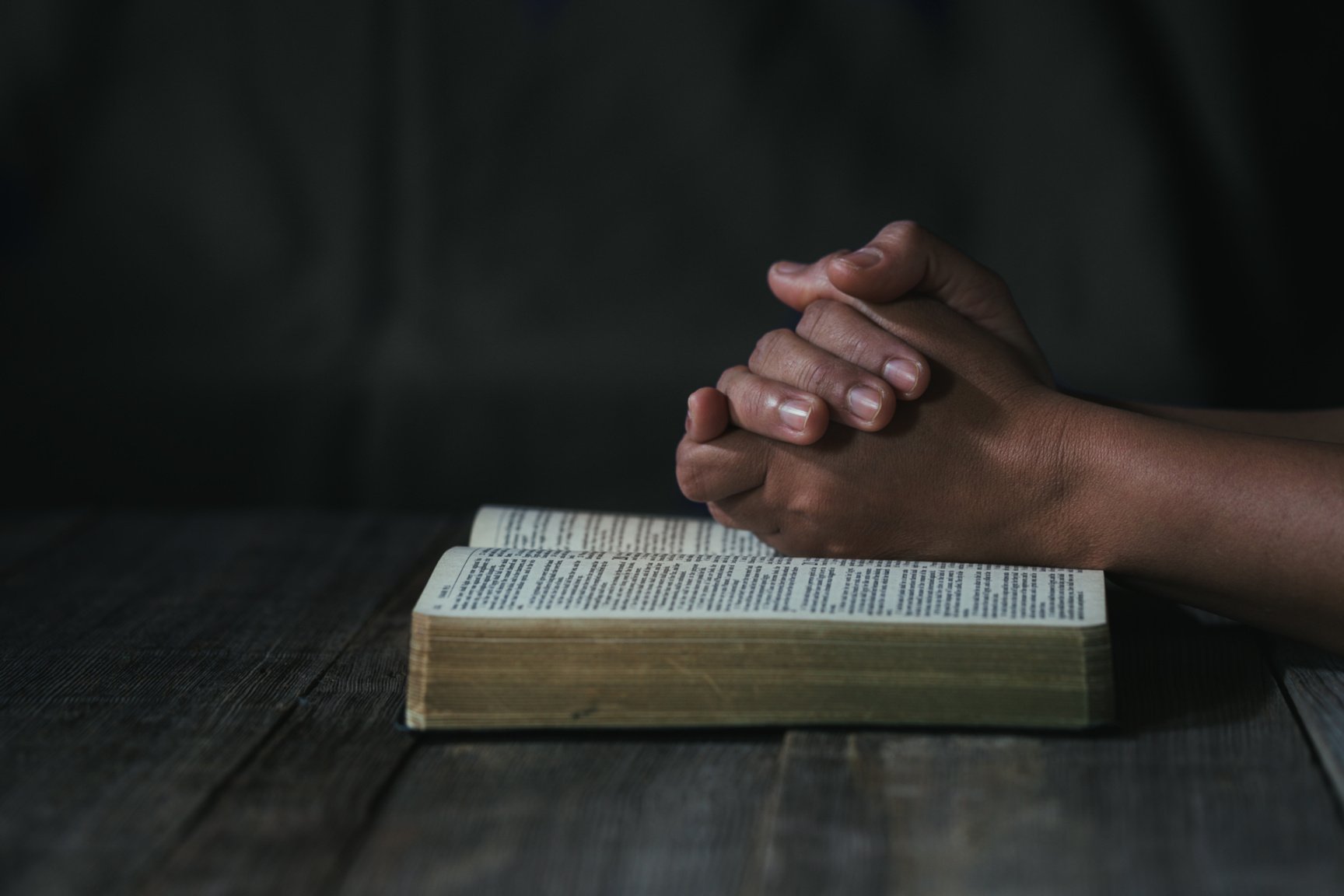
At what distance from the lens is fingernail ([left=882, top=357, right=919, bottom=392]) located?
0.77 meters

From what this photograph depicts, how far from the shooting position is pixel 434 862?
1.69 ft

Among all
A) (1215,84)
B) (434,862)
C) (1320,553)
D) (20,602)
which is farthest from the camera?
(1215,84)

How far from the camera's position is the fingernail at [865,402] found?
765 millimetres

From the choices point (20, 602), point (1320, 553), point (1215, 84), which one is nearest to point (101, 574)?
point (20, 602)

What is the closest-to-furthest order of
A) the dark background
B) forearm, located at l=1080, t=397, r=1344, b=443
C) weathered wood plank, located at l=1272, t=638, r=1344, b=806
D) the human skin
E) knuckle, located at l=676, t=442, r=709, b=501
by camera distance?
1. weathered wood plank, located at l=1272, t=638, r=1344, b=806
2. the human skin
3. knuckle, located at l=676, t=442, r=709, b=501
4. forearm, located at l=1080, t=397, r=1344, b=443
5. the dark background

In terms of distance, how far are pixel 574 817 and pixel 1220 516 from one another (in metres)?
0.39

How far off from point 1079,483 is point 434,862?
428mm

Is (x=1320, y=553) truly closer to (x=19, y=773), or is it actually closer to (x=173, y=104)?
(x=19, y=773)

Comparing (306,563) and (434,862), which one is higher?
(434,862)

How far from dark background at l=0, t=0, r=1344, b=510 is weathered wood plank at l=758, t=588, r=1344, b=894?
1.07 meters

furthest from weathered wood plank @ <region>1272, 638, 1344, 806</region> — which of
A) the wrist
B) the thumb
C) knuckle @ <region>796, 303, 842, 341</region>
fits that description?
knuckle @ <region>796, 303, 842, 341</region>

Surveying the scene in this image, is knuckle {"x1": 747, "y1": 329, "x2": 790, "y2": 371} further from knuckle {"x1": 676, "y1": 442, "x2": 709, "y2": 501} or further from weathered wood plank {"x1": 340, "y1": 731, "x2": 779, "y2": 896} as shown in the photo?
weathered wood plank {"x1": 340, "y1": 731, "x2": 779, "y2": 896}

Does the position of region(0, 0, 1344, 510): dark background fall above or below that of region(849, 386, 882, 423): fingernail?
below

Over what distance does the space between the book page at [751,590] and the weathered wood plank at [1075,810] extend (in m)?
0.06
